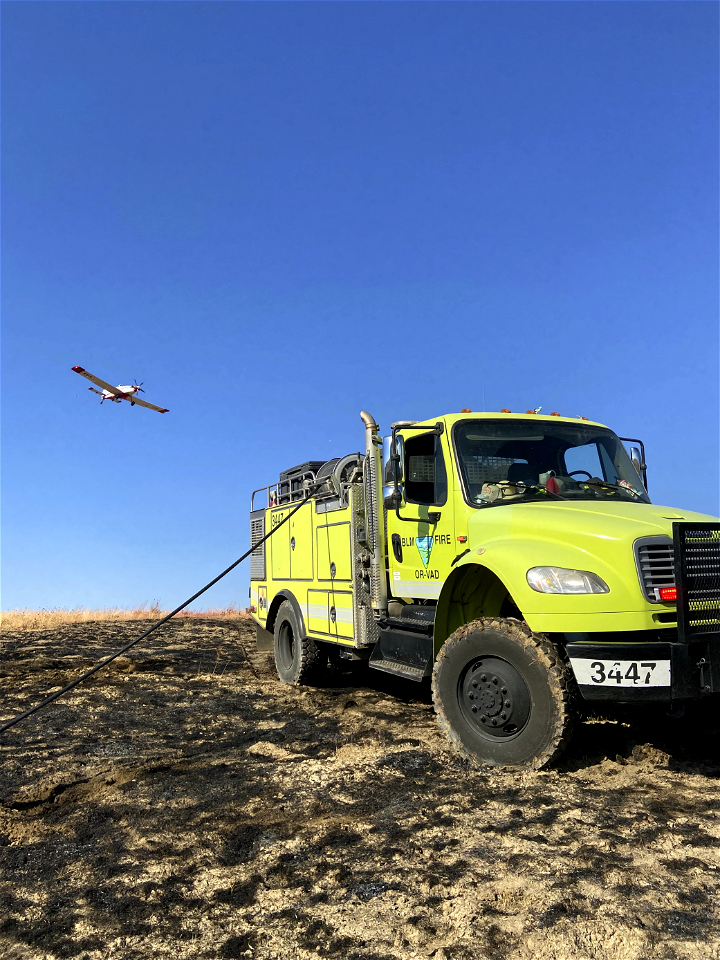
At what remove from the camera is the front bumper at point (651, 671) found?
4.98 metres

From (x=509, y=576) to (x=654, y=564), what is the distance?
1.00 metres

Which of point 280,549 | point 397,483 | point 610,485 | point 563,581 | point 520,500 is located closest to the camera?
point 563,581

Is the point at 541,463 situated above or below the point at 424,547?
above

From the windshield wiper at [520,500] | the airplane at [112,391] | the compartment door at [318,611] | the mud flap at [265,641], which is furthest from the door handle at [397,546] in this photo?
the airplane at [112,391]

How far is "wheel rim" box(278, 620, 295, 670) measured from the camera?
33.7 ft

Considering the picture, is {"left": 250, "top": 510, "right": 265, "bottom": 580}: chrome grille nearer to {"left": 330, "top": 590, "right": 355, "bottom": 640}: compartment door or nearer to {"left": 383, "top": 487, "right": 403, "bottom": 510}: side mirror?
{"left": 330, "top": 590, "right": 355, "bottom": 640}: compartment door

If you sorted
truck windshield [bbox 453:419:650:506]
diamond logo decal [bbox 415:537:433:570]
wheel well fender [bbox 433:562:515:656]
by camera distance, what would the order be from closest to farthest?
1. wheel well fender [bbox 433:562:515:656]
2. truck windshield [bbox 453:419:650:506]
3. diamond logo decal [bbox 415:537:433:570]

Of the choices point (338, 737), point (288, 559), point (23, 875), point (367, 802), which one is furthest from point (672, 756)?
point (288, 559)

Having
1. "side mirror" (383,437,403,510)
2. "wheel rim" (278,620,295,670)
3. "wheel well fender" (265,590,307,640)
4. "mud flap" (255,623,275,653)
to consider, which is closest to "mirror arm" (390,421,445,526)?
"side mirror" (383,437,403,510)

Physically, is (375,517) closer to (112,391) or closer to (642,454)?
(642,454)

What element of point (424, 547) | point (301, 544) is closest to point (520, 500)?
point (424, 547)

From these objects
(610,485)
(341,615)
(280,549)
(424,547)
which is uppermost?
(610,485)

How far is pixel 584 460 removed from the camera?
713 centimetres

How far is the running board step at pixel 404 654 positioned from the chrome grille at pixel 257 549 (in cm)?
430
